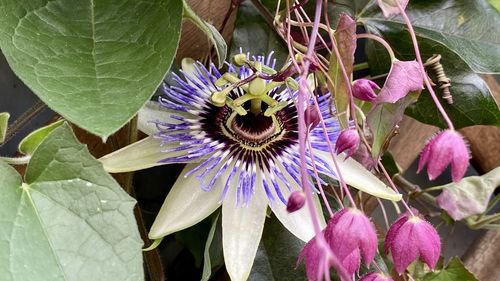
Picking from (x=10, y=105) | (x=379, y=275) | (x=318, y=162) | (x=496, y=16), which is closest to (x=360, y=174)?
(x=318, y=162)

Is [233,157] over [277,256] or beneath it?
over

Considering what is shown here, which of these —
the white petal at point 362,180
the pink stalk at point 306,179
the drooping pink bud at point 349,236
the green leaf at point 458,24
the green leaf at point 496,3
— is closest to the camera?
the pink stalk at point 306,179

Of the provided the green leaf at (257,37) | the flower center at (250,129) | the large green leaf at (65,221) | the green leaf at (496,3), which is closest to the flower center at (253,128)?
the flower center at (250,129)

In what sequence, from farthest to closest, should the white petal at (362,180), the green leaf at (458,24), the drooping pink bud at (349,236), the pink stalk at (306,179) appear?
1. the green leaf at (458,24)
2. the white petal at (362,180)
3. the drooping pink bud at (349,236)
4. the pink stalk at (306,179)

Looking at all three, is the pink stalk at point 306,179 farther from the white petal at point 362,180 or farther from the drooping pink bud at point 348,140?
the white petal at point 362,180


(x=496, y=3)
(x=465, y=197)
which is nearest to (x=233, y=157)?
(x=465, y=197)

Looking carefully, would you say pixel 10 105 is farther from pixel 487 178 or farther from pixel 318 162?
pixel 487 178

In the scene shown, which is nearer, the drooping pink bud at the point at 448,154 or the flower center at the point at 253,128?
the drooping pink bud at the point at 448,154

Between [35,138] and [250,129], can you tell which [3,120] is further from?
[250,129]
